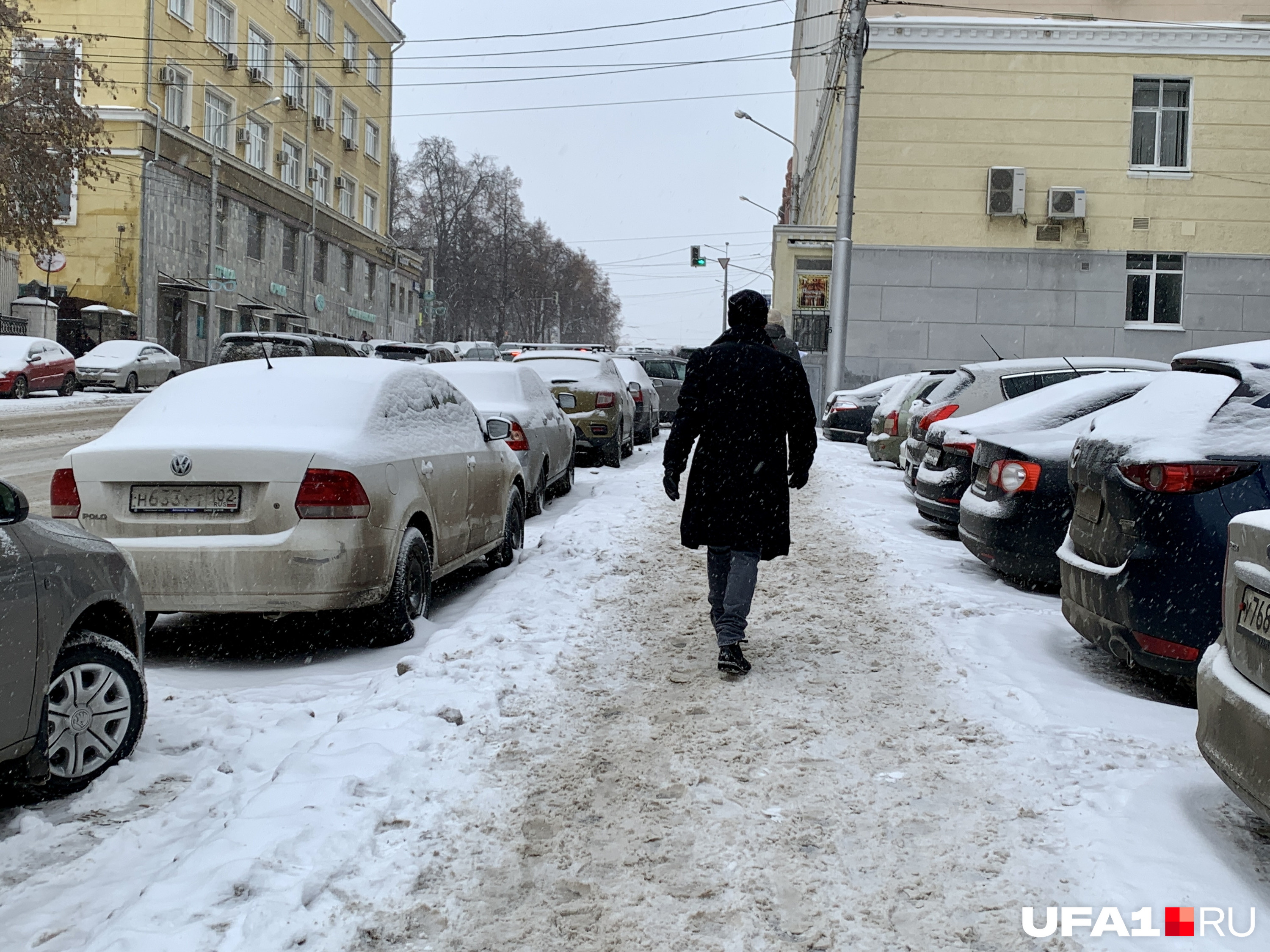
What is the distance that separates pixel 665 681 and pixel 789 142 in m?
29.4

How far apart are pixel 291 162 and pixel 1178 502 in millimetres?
46233

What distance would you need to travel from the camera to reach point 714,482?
5.31 m

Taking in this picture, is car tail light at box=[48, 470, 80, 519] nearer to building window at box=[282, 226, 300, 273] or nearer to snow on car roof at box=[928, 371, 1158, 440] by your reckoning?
snow on car roof at box=[928, 371, 1158, 440]

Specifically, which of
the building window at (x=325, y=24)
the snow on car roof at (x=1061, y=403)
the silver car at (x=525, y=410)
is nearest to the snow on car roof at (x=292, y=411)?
the silver car at (x=525, y=410)

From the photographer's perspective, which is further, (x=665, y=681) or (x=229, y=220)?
(x=229, y=220)

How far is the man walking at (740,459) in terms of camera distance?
527 centimetres

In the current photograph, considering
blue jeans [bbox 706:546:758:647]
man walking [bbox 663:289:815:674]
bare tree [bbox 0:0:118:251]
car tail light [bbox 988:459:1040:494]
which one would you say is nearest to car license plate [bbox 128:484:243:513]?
man walking [bbox 663:289:815:674]

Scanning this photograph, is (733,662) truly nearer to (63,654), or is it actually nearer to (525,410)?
(63,654)

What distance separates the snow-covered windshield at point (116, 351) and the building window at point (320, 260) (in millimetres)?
16632

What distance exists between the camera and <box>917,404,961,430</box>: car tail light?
1039 cm

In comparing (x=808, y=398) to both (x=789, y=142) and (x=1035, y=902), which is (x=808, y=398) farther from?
(x=789, y=142)

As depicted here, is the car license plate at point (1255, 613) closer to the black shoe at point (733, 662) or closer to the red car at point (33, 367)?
the black shoe at point (733, 662)

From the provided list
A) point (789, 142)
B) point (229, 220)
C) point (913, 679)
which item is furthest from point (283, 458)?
point (229, 220)

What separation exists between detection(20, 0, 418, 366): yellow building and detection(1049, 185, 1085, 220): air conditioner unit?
23.6m
